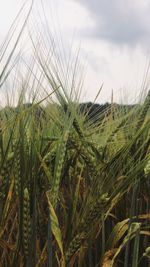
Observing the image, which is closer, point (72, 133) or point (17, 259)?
point (17, 259)

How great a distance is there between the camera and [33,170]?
1.16m

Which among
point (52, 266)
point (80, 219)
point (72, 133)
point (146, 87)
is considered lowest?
point (52, 266)

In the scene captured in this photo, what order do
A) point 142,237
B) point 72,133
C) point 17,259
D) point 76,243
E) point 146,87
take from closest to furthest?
point 76,243, point 17,259, point 72,133, point 142,237, point 146,87

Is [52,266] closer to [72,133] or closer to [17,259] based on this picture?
[17,259]

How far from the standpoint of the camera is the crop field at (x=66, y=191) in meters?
1.06

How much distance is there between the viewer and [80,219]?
1108 millimetres

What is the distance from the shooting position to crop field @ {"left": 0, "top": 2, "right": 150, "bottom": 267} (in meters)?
1.06

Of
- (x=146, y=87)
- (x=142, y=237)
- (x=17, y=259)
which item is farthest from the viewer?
(x=146, y=87)

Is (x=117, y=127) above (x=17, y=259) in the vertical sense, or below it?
above

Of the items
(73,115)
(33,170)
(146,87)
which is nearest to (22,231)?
(33,170)

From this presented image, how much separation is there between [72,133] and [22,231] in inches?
11.6

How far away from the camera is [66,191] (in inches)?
55.2

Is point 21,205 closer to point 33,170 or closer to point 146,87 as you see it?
point 33,170

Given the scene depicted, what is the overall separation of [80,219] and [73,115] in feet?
0.78
